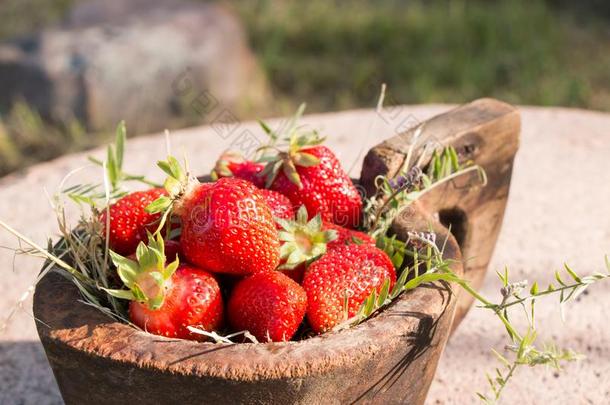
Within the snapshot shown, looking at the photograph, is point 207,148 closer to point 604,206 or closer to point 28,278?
point 28,278

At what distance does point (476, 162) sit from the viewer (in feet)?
4.70

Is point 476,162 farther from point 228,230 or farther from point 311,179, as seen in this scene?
point 228,230

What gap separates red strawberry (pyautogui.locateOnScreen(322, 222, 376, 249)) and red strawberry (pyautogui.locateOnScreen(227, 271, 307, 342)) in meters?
0.12

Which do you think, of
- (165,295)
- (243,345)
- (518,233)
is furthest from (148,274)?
(518,233)

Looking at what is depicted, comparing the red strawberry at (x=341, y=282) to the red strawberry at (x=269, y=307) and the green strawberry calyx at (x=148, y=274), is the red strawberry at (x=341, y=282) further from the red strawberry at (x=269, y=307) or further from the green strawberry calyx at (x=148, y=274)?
the green strawberry calyx at (x=148, y=274)

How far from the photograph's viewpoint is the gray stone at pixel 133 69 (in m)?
3.11

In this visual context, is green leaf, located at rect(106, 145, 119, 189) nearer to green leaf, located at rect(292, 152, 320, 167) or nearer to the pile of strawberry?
the pile of strawberry

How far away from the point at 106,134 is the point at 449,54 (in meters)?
1.53

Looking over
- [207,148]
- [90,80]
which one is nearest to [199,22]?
[90,80]

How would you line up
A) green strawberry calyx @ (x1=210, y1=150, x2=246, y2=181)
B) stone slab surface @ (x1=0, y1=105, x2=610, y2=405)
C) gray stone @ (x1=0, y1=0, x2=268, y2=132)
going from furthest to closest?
1. gray stone @ (x1=0, y1=0, x2=268, y2=132)
2. stone slab surface @ (x1=0, y1=105, x2=610, y2=405)
3. green strawberry calyx @ (x1=210, y1=150, x2=246, y2=181)

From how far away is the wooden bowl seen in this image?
0.94m

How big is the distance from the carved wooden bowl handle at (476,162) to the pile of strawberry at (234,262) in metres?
0.18

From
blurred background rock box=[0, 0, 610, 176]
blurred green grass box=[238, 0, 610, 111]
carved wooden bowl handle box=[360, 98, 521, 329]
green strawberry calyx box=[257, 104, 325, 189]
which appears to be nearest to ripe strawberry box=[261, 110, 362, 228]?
green strawberry calyx box=[257, 104, 325, 189]

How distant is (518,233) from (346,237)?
Result: 83cm
